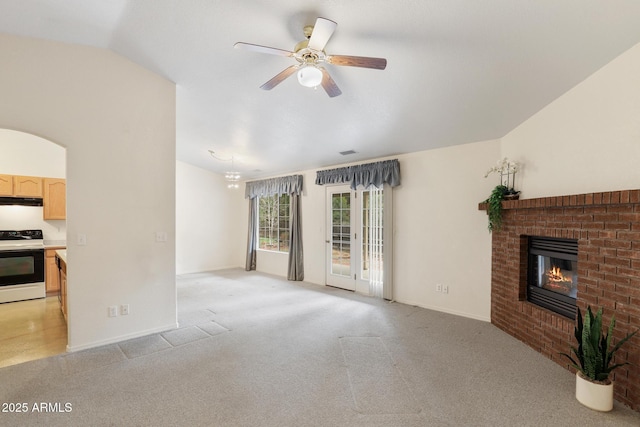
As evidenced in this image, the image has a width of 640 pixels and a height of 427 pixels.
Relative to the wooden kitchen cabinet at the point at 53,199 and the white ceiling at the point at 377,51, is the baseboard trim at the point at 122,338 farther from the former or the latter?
the wooden kitchen cabinet at the point at 53,199

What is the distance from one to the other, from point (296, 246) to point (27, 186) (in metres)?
4.82

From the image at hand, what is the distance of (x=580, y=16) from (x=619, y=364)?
2.48 m

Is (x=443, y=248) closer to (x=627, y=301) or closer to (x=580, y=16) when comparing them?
(x=627, y=301)

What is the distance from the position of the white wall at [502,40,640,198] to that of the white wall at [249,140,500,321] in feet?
2.15

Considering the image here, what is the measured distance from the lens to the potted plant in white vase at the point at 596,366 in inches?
85.8

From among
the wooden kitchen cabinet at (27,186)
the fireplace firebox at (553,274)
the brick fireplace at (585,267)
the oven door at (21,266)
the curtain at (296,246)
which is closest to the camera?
the brick fireplace at (585,267)

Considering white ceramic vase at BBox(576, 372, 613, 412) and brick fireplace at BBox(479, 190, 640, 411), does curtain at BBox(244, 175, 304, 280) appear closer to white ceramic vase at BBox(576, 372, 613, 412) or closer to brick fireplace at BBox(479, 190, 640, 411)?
brick fireplace at BBox(479, 190, 640, 411)

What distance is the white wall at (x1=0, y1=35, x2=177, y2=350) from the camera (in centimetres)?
298

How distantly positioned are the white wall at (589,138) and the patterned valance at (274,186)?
13.7 ft

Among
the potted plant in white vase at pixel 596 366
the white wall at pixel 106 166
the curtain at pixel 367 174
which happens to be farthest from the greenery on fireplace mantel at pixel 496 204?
the white wall at pixel 106 166

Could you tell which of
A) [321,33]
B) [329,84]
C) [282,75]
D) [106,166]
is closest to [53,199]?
[106,166]

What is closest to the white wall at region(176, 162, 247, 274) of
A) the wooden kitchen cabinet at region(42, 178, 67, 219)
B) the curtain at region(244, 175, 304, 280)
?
the curtain at region(244, 175, 304, 280)

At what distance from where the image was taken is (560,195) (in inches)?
118

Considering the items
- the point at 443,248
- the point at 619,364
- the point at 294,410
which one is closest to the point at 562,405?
the point at 619,364
